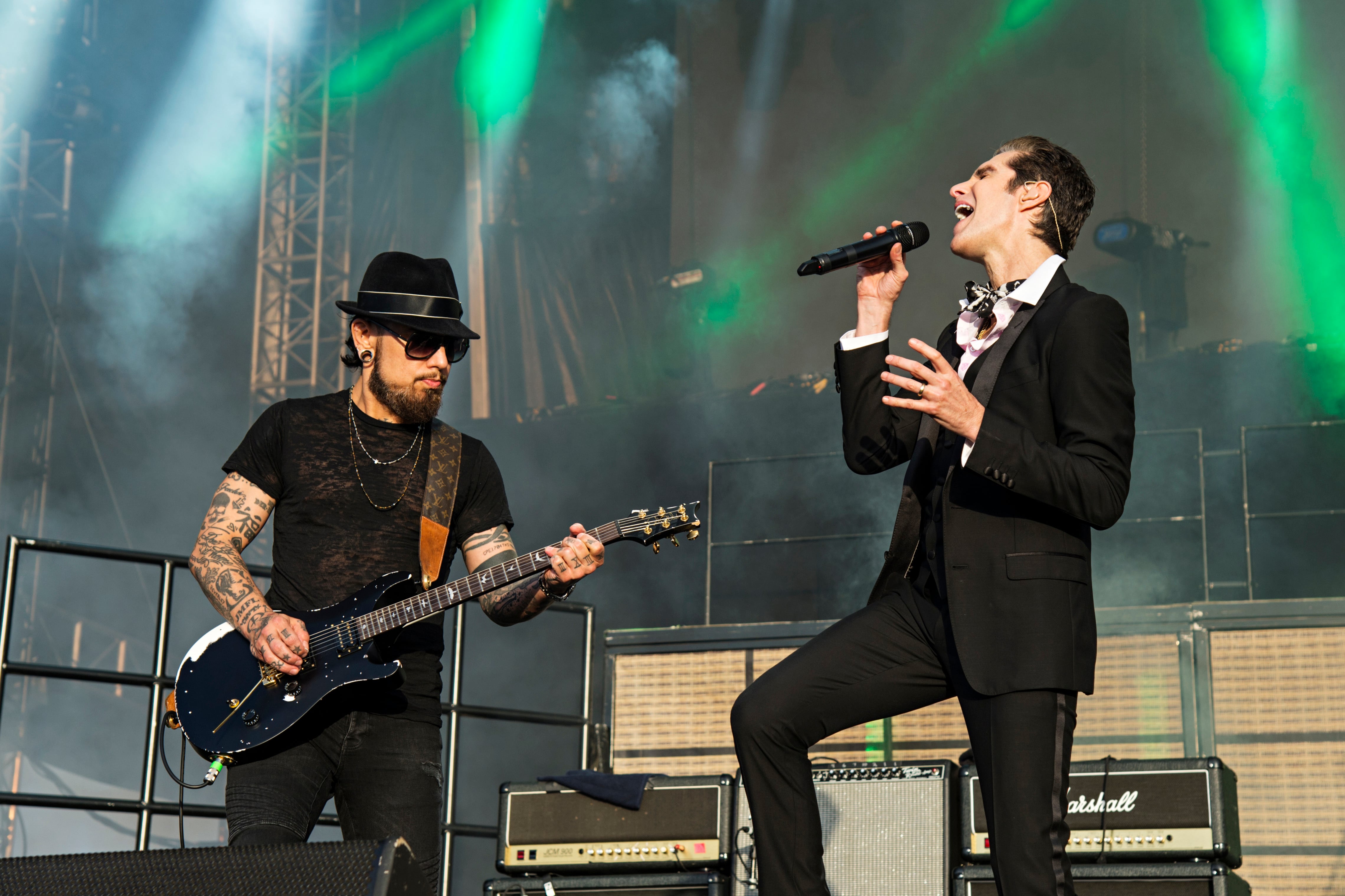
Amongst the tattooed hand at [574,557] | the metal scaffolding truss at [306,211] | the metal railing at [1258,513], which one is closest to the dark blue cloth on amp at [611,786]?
A: the tattooed hand at [574,557]

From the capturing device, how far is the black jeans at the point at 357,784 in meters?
2.55

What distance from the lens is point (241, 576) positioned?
278cm

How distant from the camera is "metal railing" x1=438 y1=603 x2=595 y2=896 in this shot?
488cm

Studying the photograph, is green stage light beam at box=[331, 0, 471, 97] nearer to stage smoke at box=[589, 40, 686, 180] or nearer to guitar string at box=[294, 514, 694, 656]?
stage smoke at box=[589, 40, 686, 180]

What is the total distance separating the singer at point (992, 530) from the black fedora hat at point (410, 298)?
0.92 metres

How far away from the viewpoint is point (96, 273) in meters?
Result: 9.21

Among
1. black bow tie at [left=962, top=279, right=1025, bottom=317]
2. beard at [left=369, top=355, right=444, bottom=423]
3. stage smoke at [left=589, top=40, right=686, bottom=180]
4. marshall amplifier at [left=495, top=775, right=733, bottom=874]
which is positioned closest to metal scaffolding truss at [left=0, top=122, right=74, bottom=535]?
stage smoke at [left=589, top=40, right=686, bottom=180]

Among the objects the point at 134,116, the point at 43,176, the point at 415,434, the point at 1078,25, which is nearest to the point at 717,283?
the point at 1078,25

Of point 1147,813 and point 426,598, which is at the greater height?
point 426,598

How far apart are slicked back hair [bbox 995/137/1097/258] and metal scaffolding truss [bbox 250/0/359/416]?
7089 millimetres

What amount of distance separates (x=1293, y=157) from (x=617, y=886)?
5.96 meters

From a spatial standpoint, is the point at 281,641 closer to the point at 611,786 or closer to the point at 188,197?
the point at 611,786

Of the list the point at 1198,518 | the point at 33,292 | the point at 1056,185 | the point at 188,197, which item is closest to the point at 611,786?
the point at 1056,185

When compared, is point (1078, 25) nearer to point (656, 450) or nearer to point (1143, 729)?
point (656, 450)
